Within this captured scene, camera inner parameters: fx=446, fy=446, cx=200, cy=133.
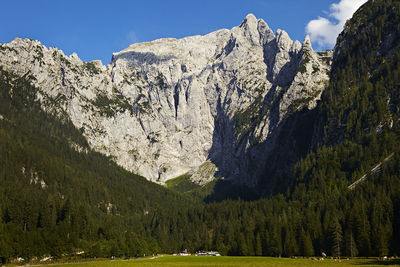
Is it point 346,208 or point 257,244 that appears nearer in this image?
point 346,208

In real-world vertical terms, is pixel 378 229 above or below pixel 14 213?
below

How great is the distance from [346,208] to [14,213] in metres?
127

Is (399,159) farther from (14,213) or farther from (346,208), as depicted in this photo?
(14,213)

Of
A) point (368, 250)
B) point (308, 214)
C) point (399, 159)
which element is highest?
point (399, 159)

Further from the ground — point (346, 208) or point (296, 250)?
point (346, 208)

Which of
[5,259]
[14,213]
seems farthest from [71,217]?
[5,259]

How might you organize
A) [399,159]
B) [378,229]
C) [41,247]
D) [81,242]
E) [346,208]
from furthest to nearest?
[399,159]
[81,242]
[346,208]
[41,247]
[378,229]

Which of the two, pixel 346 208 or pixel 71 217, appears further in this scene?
pixel 71 217

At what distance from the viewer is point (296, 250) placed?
156250 millimetres

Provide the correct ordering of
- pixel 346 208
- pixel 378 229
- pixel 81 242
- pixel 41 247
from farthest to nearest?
pixel 81 242 → pixel 346 208 → pixel 41 247 → pixel 378 229

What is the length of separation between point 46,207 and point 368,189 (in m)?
132

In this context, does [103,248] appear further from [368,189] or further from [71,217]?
[368,189]

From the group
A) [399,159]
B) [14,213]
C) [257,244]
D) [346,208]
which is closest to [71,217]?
[14,213]

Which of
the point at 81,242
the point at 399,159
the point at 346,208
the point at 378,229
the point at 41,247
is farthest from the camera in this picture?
the point at 399,159
